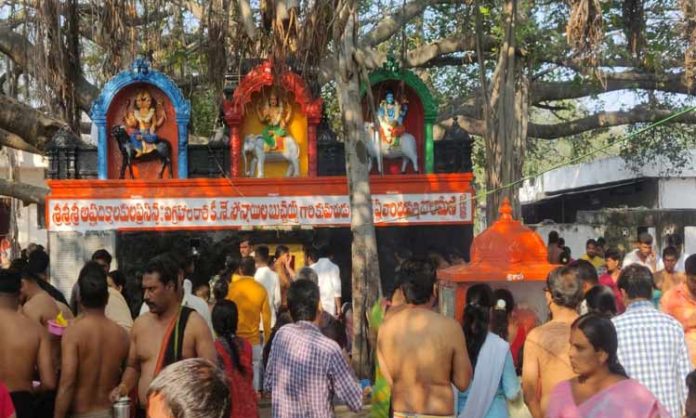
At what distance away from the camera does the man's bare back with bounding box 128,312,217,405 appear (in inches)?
201

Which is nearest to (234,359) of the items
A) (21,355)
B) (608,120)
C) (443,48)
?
(21,355)

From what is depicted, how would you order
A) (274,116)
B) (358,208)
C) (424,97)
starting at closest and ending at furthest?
(358,208) < (424,97) < (274,116)

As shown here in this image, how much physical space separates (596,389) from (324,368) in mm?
1662

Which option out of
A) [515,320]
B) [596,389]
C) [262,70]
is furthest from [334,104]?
[596,389]

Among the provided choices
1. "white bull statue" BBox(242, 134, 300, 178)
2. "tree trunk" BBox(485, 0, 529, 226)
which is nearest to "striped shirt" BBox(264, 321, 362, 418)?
"tree trunk" BBox(485, 0, 529, 226)

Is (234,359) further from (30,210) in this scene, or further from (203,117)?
(30,210)

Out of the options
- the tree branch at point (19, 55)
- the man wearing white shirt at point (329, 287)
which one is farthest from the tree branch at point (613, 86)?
the tree branch at point (19, 55)

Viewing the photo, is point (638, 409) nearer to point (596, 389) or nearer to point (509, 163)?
point (596, 389)

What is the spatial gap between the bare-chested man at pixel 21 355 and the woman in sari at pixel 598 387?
9.18ft

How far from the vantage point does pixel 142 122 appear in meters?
15.2

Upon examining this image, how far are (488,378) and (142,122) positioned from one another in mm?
10756

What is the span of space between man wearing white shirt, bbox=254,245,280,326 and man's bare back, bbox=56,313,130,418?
515 centimetres

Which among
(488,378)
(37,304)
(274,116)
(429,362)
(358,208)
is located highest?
(274,116)

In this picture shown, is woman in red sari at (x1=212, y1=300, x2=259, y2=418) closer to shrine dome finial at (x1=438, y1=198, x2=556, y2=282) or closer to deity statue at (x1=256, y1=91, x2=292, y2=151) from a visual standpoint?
shrine dome finial at (x1=438, y1=198, x2=556, y2=282)
